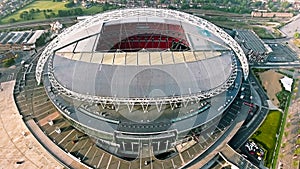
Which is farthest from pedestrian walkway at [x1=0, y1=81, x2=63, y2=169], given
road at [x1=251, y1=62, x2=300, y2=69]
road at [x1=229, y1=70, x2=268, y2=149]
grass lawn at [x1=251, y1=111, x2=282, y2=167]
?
road at [x1=251, y1=62, x2=300, y2=69]

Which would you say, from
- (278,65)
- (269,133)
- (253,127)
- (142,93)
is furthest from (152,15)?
(278,65)

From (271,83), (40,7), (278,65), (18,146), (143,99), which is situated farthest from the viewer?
(40,7)

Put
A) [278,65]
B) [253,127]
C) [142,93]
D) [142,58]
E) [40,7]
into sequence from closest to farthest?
[142,93]
[142,58]
[253,127]
[278,65]
[40,7]

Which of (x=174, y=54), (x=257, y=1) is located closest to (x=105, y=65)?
(x=174, y=54)

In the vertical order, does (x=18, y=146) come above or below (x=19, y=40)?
below

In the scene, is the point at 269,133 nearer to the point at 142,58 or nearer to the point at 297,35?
the point at 142,58

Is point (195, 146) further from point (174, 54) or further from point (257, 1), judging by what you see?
point (257, 1)

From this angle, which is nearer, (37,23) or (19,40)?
(19,40)

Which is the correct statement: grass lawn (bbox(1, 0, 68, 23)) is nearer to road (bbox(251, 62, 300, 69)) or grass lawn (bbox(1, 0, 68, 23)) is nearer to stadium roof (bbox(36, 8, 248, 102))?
stadium roof (bbox(36, 8, 248, 102))
